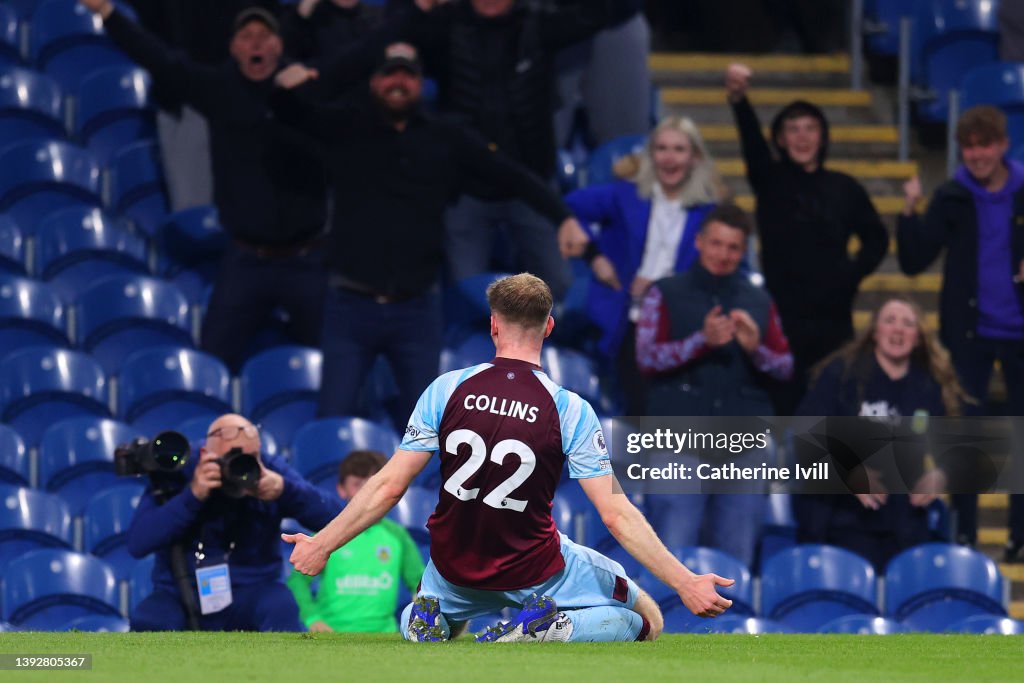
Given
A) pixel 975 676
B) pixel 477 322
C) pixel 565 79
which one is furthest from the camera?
pixel 565 79

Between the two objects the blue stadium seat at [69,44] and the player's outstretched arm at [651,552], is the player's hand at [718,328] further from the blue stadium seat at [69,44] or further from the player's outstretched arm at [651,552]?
the blue stadium seat at [69,44]

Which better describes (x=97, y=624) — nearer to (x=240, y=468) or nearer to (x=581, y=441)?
(x=240, y=468)

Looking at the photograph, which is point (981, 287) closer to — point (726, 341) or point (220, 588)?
point (726, 341)

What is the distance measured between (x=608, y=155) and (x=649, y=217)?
1.25 metres

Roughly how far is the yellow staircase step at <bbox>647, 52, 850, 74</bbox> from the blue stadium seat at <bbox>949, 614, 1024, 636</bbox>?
5259 mm

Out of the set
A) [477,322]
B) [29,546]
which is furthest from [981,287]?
[29,546]

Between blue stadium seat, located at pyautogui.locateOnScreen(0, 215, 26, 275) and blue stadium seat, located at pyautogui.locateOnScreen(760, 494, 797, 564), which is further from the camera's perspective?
blue stadium seat, located at pyautogui.locateOnScreen(0, 215, 26, 275)

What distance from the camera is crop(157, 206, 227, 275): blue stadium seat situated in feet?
30.6

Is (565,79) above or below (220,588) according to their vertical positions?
above

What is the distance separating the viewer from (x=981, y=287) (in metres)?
8.53

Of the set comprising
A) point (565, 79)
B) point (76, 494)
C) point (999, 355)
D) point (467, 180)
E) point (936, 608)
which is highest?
point (565, 79)

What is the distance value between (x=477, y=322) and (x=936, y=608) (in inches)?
109

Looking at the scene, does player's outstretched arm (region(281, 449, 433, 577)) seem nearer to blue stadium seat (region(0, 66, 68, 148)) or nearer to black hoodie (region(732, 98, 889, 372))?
black hoodie (region(732, 98, 889, 372))
